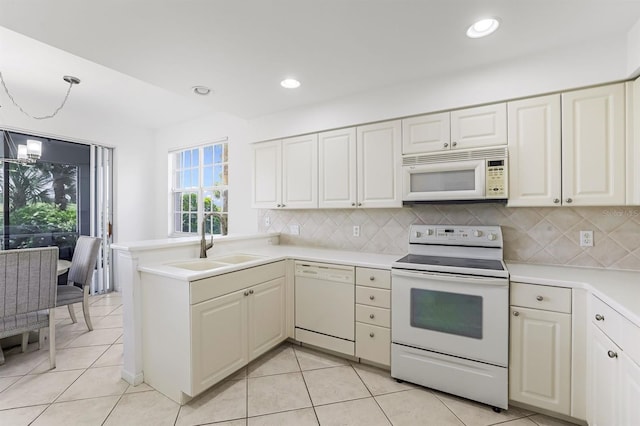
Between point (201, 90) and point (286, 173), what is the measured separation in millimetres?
1131

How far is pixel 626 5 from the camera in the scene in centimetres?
155

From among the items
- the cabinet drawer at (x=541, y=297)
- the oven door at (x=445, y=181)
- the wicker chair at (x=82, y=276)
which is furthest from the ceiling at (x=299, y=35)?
the wicker chair at (x=82, y=276)

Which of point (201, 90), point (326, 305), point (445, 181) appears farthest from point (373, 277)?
point (201, 90)

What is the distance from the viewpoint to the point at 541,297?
175 cm

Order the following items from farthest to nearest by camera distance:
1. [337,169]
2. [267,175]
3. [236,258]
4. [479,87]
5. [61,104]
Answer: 1. [61,104]
2. [267,175]
3. [337,169]
4. [236,258]
5. [479,87]

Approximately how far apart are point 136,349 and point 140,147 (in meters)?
3.68

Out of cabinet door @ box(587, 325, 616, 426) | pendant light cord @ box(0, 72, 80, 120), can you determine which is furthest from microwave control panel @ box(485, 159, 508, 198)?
pendant light cord @ box(0, 72, 80, 120)

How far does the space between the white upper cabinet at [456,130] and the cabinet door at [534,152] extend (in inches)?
3.3

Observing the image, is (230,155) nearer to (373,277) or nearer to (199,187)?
(199,187)

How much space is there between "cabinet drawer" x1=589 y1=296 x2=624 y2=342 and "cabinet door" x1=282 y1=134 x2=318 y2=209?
7.11 feet

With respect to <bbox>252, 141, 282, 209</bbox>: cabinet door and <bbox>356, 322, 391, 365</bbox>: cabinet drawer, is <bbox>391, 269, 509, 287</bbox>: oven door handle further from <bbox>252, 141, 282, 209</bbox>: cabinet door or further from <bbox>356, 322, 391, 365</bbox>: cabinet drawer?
<bbox>252, 141, 282, 209</bbox>: cabinet door

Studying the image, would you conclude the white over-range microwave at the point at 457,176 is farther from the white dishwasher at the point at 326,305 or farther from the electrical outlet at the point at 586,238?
the white dishwasher at the point at 326,305

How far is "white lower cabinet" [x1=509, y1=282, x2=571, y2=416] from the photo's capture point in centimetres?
169

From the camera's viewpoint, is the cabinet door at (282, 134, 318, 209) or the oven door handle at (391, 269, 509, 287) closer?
the oven door handle at (391, 269, 509, 287)
